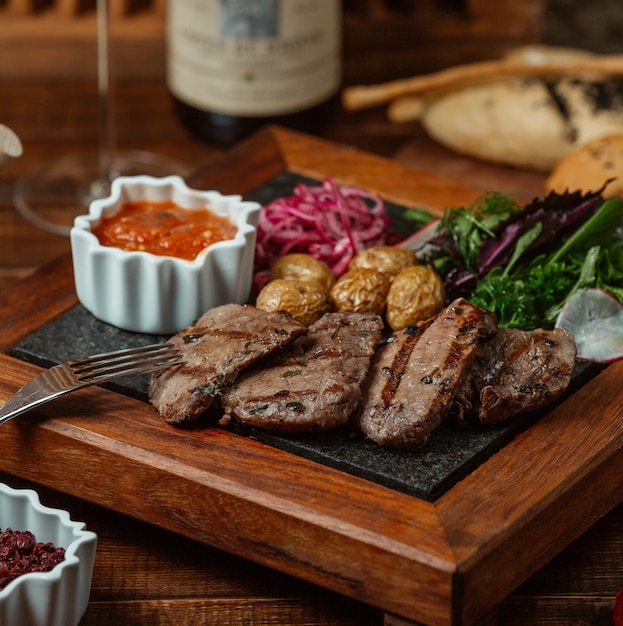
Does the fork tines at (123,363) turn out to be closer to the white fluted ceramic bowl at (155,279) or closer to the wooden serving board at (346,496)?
the wooden serving board at (346,496)

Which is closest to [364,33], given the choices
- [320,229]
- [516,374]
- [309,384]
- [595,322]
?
[320,229]

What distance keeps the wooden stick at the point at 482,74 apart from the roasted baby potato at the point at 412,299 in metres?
1.78

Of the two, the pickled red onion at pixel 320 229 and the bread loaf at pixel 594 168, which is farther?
the bread loaf at pixel 594 168

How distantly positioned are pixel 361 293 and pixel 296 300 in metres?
0.18

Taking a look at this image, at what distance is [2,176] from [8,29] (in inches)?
39.8

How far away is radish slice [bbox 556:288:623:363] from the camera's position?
317 cm

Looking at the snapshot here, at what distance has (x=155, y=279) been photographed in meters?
3.12

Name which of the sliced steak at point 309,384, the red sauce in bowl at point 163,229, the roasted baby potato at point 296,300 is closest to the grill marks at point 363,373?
the sliced steak at point 309,384

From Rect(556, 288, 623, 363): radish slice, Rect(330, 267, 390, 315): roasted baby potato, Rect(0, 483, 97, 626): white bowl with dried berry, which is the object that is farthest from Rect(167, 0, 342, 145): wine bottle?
Rect(0, 483, 97, 626): white bowl with dried berry

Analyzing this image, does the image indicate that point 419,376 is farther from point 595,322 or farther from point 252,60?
point 252,60

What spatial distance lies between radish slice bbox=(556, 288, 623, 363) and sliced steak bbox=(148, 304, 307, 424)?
0.79m

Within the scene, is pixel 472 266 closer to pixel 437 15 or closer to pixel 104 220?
pixel 104 220

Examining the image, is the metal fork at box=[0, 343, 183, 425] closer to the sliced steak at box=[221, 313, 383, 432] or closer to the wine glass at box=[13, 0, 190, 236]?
the sliced steak at box=[221, 313, 383, 432]

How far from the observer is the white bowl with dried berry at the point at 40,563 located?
7.86 feet
